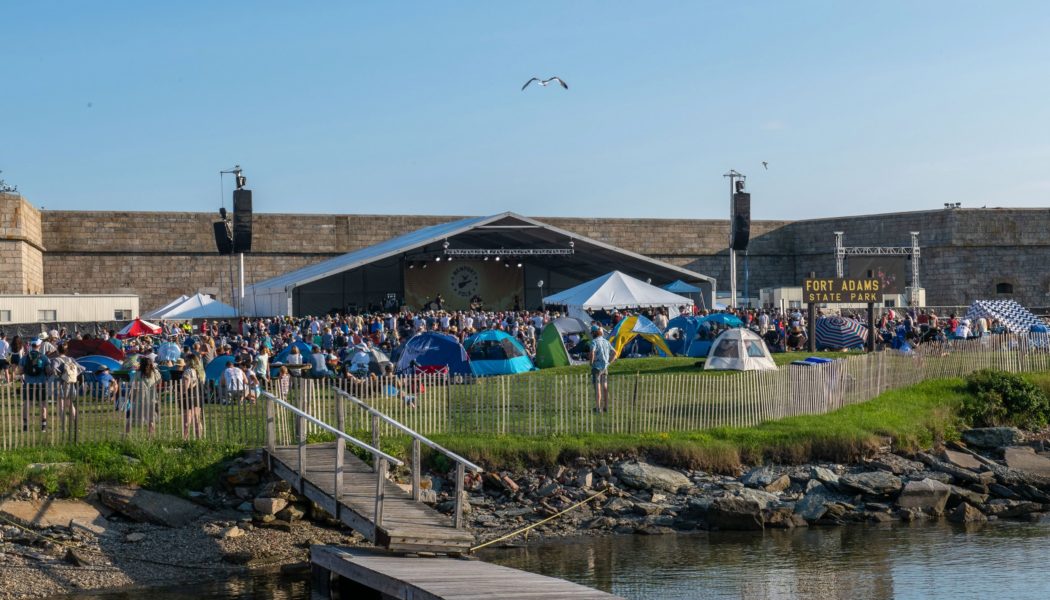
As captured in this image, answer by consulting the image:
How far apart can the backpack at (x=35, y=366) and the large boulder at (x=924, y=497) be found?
12011mm

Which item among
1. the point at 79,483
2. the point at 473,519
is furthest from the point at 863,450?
the point at 79,483

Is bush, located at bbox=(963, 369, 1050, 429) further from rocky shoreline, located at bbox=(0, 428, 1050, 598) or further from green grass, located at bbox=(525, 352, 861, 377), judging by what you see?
green grass, located at bbox=(525, 352, 861, 377)

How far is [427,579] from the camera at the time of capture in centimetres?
1167

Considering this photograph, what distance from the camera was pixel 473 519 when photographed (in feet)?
52.7

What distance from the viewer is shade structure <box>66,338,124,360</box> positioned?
918 inches

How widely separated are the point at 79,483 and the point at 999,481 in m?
12.9

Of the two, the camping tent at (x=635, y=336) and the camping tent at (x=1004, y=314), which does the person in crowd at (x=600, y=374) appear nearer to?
the camping tent at (x=635, y=336)

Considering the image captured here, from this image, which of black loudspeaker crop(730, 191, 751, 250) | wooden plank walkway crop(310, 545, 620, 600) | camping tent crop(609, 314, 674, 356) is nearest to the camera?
wooden plank walkway crop(310, 545, 620, 600)

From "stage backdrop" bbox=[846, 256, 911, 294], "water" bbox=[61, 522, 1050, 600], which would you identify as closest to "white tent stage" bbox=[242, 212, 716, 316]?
"stage backdrop" bbox=[846, 256, 911, 294]

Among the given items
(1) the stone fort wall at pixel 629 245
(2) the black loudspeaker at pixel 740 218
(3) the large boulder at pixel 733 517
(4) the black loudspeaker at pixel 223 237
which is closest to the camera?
(3) the large boulder at pixel 733 517

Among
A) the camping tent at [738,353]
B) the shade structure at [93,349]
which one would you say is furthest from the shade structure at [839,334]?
the shade structure at [93,349]

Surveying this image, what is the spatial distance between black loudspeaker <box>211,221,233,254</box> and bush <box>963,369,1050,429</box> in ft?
80.3

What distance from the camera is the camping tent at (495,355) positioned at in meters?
26.1

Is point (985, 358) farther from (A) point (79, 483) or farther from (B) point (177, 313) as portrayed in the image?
(B) point (177, 313)
